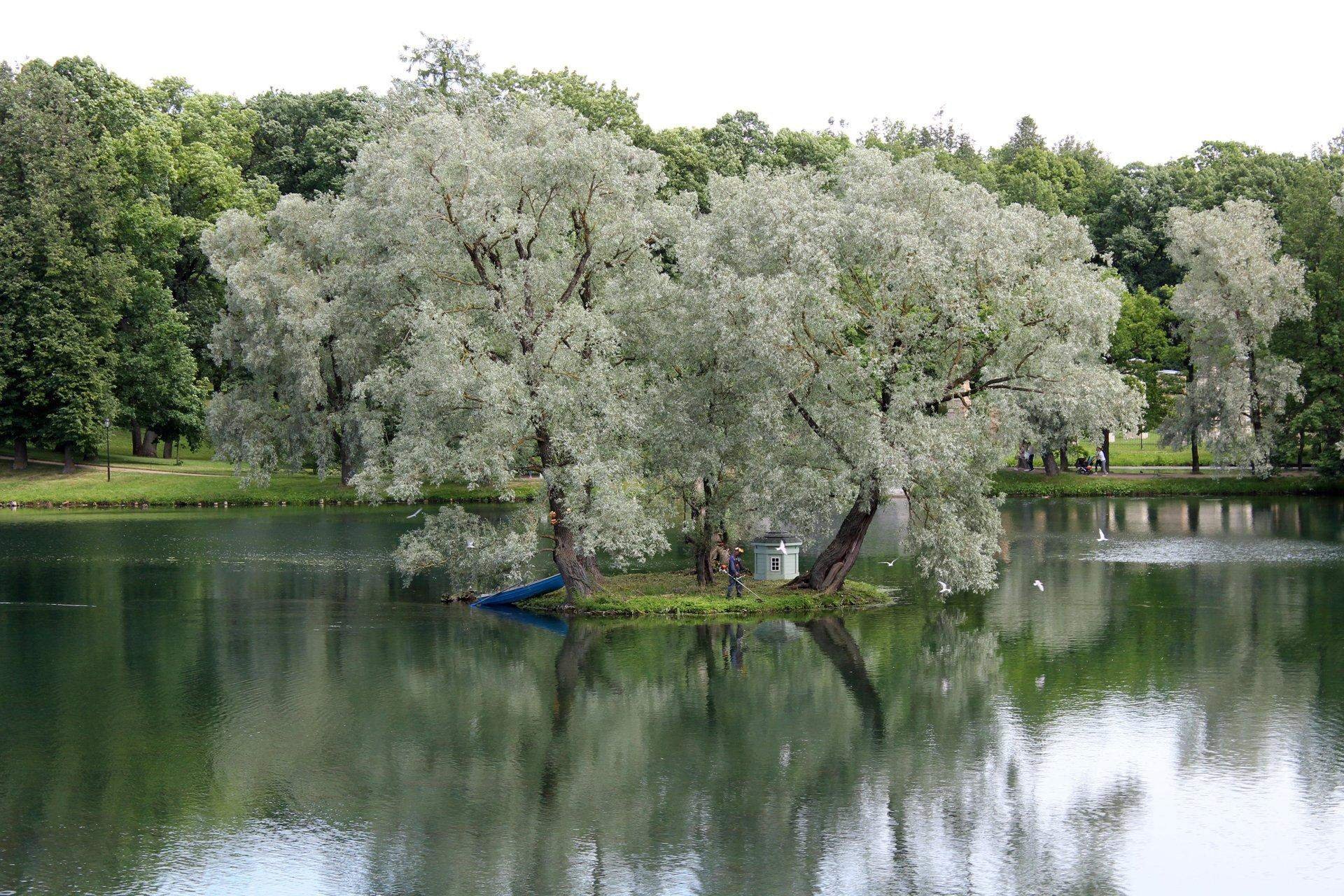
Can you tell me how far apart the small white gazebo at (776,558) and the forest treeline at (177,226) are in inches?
1149

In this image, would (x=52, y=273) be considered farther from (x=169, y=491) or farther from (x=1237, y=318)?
(x=1237, y=318)

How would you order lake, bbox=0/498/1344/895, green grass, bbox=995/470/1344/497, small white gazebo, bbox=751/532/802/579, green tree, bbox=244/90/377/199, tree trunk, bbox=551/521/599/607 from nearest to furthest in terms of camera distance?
1. lake, bbox=0/498/1344/895
2. tree trunk, bbox=551/521/599/607
3. small white gazebo, bbox=751/532/802/579
4. green grass, bbox=995/470/1344/497
5. green tree, bbox=244/90/377/199

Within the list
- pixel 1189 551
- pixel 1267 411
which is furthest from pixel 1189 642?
pixel 1267 411

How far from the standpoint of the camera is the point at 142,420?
7994 cm

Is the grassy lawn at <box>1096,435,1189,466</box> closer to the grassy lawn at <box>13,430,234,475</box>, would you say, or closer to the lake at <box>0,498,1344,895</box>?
the lake at <box>0,498,1344,895</box>

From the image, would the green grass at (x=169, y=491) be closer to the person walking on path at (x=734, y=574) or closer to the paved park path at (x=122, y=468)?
the paved park path at (x=122, y=468)

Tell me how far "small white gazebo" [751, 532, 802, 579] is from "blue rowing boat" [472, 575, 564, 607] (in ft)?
19.4

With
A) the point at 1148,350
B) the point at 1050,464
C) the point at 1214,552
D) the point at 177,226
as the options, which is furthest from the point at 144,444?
the point at 1214,552

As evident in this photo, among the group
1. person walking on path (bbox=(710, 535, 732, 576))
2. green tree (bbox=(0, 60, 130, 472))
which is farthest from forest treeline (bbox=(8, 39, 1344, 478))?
person walking on path (bbox=(710, 535, 732, 576))

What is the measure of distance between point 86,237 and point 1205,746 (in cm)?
6962

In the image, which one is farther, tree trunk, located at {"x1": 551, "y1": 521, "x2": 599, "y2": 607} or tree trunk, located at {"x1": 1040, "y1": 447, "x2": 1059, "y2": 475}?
tree trunk, located at {"x1": 1040, "y1": 447, "x2": 1059, "y2": 475}

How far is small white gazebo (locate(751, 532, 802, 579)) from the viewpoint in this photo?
130ft

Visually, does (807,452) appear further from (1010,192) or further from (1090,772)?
(1010,192)

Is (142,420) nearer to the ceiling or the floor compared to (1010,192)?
nearer to the floor
